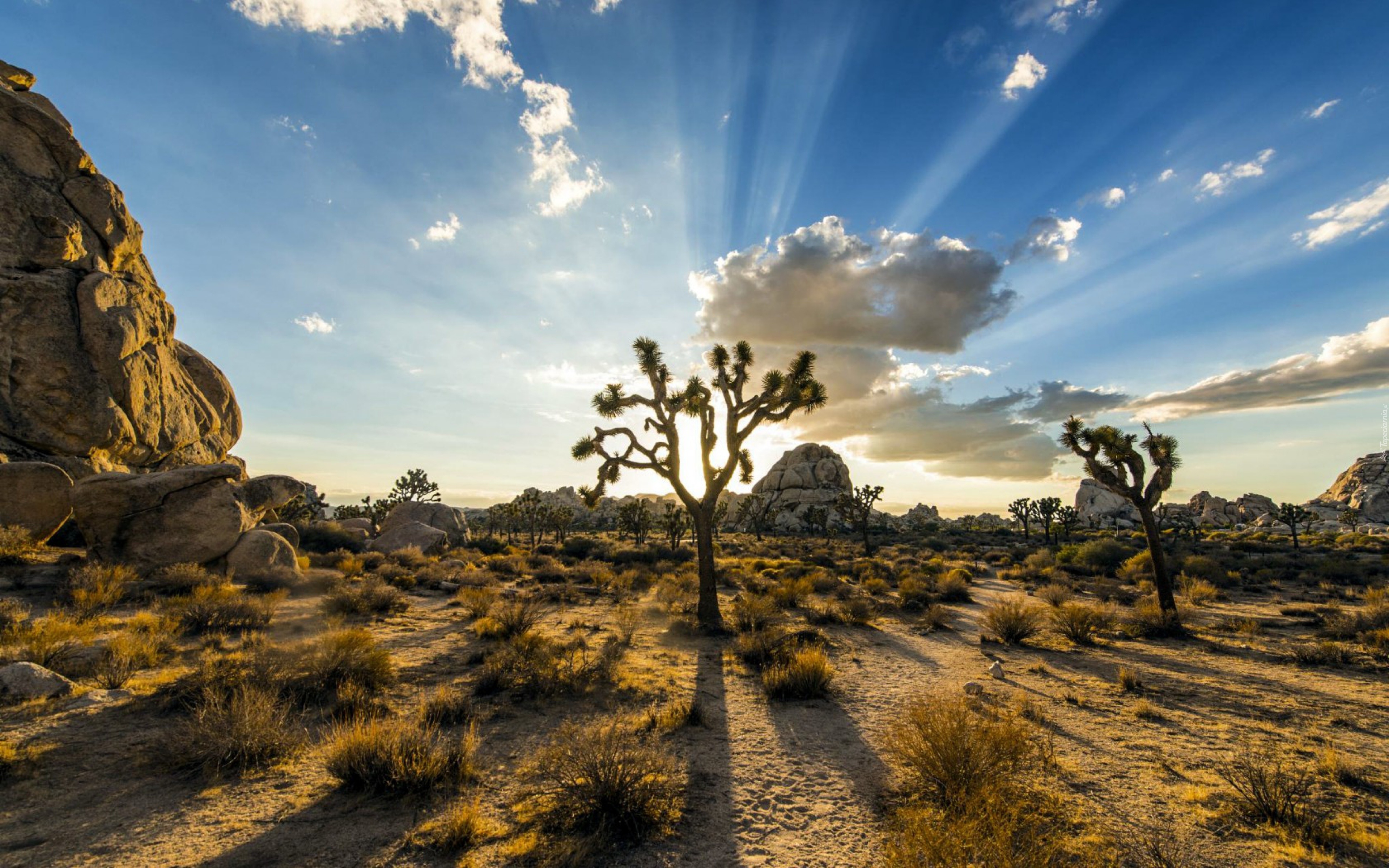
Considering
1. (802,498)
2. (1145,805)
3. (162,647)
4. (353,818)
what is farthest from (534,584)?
(802,498)

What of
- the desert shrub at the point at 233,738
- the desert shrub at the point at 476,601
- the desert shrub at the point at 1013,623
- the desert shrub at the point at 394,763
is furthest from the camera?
the desert shrub at the point at 476,601

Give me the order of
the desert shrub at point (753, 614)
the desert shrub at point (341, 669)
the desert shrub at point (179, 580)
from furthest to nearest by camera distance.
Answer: the desert shrub at point (753, 614)
the desert shrub at point (179, 580)
the desert shrub at point (341, 669)

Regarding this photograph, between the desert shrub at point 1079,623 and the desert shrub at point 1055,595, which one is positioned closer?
the desert shrub at point 1079,623

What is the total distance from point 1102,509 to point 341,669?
98749 millimetres

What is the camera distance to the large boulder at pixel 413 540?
84.9 feet

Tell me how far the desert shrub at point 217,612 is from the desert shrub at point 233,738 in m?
5.37

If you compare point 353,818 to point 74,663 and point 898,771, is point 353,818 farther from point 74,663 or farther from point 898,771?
point 74,663

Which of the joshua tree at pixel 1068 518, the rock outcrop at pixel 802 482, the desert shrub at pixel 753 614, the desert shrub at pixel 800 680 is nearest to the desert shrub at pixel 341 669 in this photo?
the desert shrub at pixel 800 680

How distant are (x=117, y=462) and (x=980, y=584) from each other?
113 feet

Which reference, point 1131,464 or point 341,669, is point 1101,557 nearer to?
point 1131,464

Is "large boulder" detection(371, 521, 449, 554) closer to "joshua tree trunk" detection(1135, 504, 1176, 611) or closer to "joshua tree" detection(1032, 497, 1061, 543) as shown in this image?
"joshua tree trunk" detection(1135, 504, 1176, 611)

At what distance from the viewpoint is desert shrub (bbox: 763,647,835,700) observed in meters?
8.25

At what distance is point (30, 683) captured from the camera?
19.9 feet

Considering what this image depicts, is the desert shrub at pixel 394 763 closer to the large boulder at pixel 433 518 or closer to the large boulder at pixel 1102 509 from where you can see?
the large boulder at pixel 433 518
